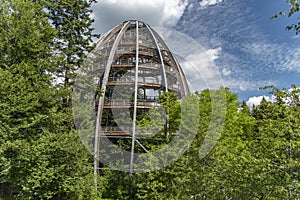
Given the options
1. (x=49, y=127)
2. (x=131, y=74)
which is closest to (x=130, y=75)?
(x=131, y=74)

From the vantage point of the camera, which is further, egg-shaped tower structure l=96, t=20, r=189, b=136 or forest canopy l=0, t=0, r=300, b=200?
egg-shaped tower structure l=96, t=20, r=189, b=136

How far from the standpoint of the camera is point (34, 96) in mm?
8266

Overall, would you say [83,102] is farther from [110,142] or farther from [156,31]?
[156,31]

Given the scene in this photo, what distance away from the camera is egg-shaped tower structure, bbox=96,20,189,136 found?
1552 centimetres

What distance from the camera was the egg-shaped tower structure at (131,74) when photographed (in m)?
15.5

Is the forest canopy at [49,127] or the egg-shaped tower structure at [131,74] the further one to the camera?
the egg-shaped tower structure at [131,74]

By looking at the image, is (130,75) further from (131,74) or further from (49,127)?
(49,127)

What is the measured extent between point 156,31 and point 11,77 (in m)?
12.7

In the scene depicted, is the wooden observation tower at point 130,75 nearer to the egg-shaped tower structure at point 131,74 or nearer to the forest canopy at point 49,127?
the egg-shaped tower structure at point 131,74

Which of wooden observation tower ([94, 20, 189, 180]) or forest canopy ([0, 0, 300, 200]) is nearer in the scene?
forest canopy ([0, 0, 300, 200])

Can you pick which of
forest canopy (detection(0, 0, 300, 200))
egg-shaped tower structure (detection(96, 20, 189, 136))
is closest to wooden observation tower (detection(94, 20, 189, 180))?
egg-shaped tower structure (detection(96, 20, 189, 136))

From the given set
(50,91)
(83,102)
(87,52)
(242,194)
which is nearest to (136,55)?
(87,52)

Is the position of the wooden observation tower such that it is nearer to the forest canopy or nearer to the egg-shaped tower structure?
the egg-shaped tower structure

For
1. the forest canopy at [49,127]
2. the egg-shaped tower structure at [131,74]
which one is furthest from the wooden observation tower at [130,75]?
the forest canopy at [49,127]
